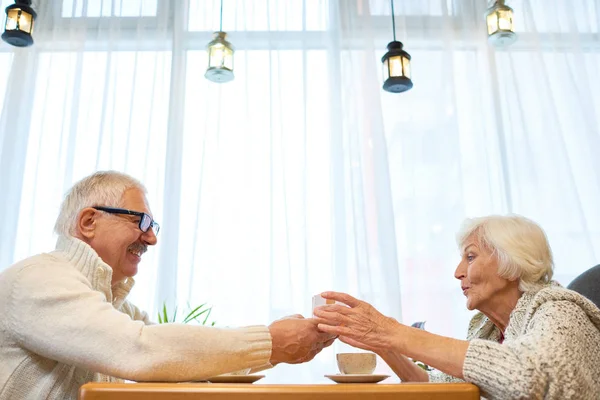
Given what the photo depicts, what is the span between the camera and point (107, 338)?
4.00 feet

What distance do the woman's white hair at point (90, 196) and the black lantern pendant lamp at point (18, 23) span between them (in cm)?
162

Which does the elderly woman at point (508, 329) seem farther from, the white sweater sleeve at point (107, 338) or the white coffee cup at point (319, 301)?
the white sweater sleeve at point (107, 338)

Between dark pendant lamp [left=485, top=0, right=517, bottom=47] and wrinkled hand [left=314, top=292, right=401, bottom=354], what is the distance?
2460mm

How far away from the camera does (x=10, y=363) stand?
134 cm

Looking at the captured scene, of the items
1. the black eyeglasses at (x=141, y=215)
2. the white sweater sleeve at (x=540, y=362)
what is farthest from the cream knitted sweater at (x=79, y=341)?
the white sweater sleeve at (x=540, y=362)

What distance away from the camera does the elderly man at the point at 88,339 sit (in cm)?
122

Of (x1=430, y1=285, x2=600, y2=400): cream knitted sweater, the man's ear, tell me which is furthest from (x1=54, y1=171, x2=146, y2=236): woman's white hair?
(x1=430, y1=285, x2=600, y2=400): cream knitted sweater

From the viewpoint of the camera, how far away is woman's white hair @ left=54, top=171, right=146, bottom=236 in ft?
5.39

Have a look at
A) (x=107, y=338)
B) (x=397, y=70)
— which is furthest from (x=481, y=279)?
(x=397, y=70)

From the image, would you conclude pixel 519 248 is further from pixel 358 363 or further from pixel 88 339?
pixel 88 339

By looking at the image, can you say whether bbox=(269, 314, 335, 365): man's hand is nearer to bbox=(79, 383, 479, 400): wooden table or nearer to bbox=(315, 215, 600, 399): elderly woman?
bbox=(315, 215, 600, 399): elderly woman

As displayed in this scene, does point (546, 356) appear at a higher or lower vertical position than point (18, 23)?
lower

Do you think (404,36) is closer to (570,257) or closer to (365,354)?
(570,257)

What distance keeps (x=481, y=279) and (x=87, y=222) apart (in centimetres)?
118
